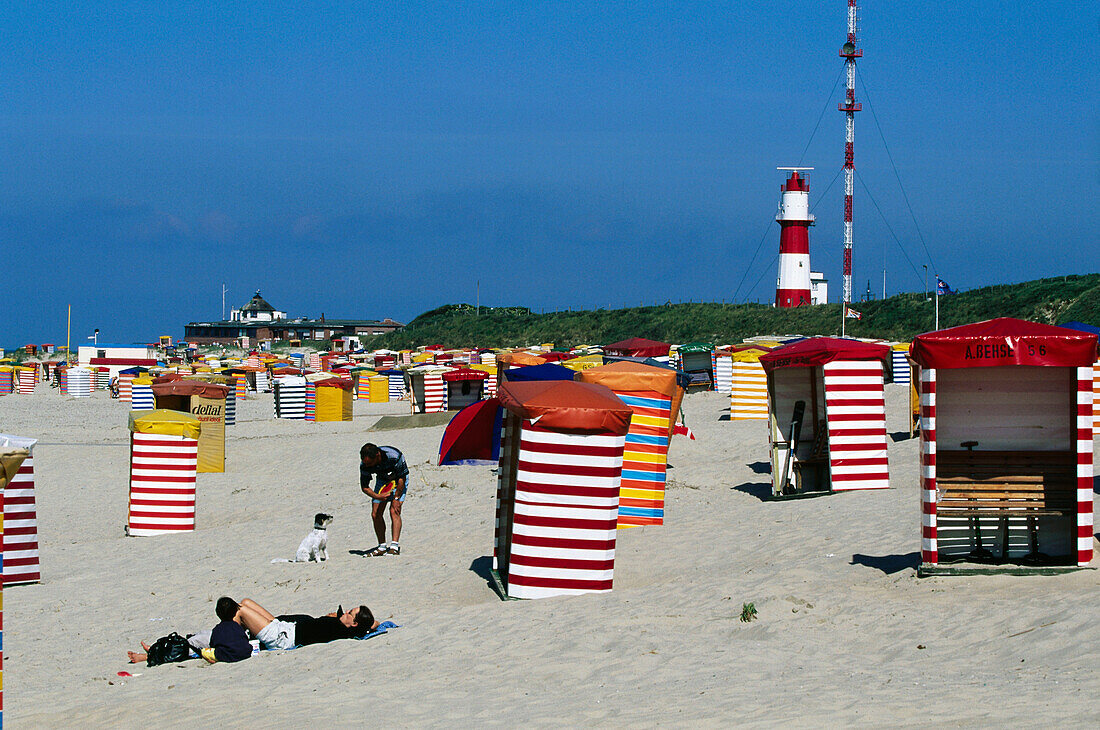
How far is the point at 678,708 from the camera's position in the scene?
18.8 ft

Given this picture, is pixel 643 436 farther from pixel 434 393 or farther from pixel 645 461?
pixel 434 393

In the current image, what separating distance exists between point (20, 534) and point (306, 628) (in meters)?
4.67

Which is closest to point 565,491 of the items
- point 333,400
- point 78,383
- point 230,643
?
point 230,643

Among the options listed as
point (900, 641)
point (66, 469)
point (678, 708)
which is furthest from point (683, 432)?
point (678, 708)

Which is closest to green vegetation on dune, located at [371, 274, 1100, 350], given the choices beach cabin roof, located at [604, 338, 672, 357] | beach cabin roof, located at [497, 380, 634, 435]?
beach cabin roof, located at [604, 338, 672, 357]

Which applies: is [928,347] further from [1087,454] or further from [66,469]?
[66,469]

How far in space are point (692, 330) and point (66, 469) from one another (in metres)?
59.8

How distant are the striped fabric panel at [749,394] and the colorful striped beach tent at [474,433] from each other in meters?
13.7

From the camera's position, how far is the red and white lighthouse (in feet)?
212

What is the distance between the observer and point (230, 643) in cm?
795

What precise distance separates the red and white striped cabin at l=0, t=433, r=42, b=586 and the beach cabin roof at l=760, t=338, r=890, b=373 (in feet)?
27.1

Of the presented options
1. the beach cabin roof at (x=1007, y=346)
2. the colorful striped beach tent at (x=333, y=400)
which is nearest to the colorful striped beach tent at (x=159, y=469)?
the beach cabin roof at (x=1007, y=346)

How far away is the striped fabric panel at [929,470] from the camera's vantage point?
333 inches

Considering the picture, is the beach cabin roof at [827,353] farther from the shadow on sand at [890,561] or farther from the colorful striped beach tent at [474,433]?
the colorful striped beach tent at [474,433]
